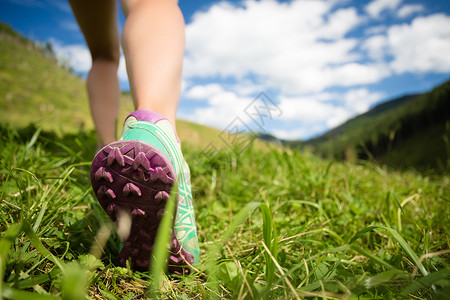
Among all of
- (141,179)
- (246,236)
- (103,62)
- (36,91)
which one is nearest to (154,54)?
(141,179)

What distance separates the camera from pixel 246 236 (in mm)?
1247

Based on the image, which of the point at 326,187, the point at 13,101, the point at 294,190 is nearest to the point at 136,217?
the point at 294,190

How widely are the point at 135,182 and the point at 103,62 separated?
140 cm

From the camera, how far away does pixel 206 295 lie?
80 centimetres

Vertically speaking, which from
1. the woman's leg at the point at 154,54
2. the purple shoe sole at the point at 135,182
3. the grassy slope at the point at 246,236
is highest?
the woman's leg at the point at 154,54

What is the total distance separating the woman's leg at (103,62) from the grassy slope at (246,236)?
1.05 ft

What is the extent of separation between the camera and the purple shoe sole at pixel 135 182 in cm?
76

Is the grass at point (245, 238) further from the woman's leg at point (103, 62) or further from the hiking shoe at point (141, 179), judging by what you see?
the woman's leg at point (103, 62)

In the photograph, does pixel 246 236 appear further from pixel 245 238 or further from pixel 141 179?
pixel 141 179

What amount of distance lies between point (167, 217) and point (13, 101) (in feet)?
48.9

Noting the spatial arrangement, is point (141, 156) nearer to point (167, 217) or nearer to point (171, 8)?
point (167, 217)

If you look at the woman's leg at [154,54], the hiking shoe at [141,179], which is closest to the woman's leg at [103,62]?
the woman's leg at [154,54]

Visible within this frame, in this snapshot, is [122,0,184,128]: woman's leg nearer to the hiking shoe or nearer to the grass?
the hiking shoe

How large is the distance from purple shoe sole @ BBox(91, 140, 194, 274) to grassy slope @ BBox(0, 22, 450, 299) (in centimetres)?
18
